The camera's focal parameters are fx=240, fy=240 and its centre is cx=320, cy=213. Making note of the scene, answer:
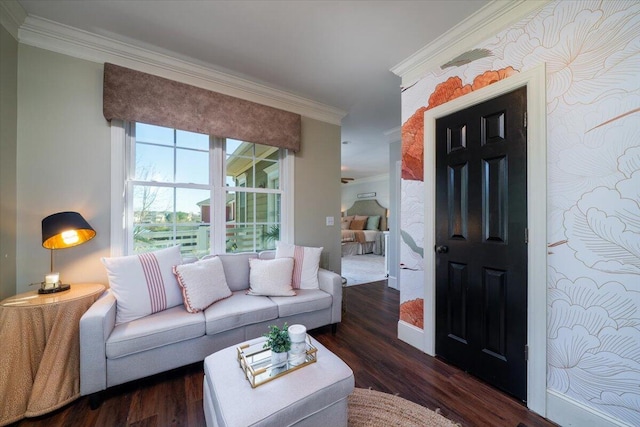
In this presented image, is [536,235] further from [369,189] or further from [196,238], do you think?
[369,189]

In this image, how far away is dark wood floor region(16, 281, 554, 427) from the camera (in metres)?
1.41

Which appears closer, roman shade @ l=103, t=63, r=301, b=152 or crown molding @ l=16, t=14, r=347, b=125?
crown molding @ l=16, t=14, r=347, b=125

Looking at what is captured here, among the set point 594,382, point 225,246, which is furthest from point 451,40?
point 225,246

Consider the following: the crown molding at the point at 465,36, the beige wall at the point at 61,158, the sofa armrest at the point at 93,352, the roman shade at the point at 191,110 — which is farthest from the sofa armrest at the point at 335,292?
the crown molding at the point at 465,36

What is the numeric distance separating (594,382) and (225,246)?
9.66 feet

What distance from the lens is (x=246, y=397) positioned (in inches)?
41.4

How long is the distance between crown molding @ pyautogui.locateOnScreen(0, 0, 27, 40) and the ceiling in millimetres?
48

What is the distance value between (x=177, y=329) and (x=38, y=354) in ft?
2.45

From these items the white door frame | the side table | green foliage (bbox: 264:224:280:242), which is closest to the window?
green foliage (bbox: 264:224:280:242)

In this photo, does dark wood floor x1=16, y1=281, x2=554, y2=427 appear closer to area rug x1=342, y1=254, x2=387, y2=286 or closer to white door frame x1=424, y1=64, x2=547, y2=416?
white door frame x1=424, y1=64, x2=547, y2=416

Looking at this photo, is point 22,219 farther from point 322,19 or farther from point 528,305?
point 528,305

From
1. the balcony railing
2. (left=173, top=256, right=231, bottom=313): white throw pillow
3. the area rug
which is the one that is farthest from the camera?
the area rug

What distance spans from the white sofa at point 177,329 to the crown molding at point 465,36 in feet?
7.68

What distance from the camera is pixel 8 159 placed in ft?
5.62
